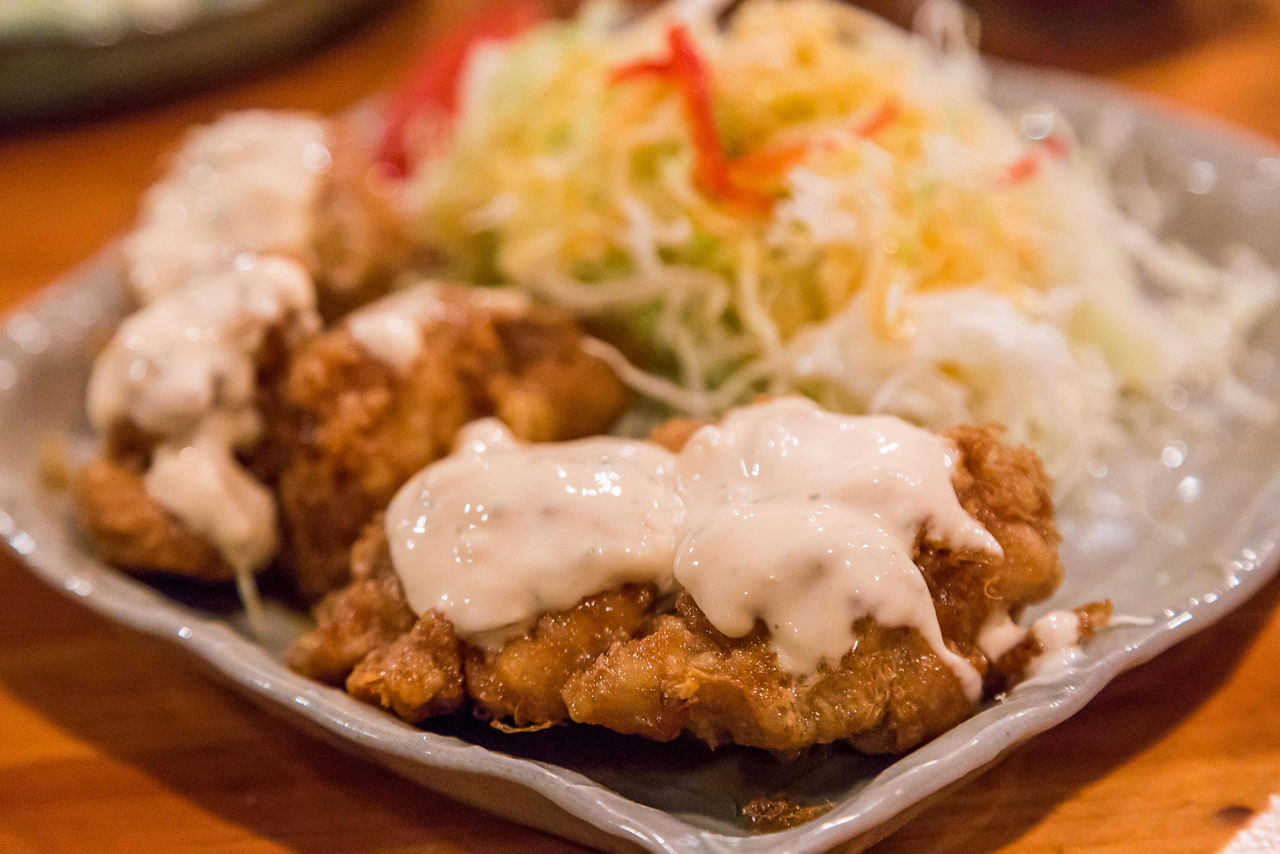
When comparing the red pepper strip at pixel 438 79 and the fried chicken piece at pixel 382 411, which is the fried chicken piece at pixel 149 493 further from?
the red pepper strip at pixel 438 79

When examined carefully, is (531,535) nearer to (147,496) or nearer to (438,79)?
(147,496)

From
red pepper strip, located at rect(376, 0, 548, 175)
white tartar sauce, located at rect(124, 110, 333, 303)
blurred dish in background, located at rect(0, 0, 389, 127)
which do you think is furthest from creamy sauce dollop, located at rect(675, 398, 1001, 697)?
blurred dish in background, located at rect(0, 0, 389, 127)

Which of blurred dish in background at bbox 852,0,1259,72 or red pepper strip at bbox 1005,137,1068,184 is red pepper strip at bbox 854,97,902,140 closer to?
red pepper strip at bbox 1005,137,1068,184

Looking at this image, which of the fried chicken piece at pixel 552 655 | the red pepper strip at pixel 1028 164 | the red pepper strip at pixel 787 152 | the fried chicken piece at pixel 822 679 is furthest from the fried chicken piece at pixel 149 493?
the red pepper strip at pixel 1028 164

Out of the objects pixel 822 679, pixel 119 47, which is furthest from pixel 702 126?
pixel 119 47

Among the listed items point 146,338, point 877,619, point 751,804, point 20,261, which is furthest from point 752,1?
point 20,261

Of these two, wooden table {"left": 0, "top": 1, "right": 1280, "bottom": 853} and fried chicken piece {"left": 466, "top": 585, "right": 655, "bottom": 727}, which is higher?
fried chicken piece {"left": 466, "top": 585, "right": 655, "bottom": 727}

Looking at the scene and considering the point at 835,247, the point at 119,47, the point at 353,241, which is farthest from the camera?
the point at 119,47
